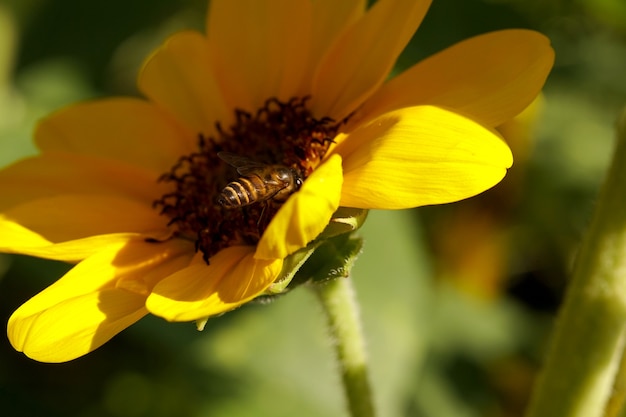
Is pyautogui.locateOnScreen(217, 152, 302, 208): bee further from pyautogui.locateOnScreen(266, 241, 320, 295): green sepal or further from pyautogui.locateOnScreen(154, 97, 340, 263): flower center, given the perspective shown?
pyautogui.locateOnScreen(266, 241, 320, 295): green sepal

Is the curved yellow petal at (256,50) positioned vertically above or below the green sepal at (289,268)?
above

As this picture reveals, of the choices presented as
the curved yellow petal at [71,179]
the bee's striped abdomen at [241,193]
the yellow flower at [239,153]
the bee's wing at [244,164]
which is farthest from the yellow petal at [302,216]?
the curved yellow petal at [71,179]

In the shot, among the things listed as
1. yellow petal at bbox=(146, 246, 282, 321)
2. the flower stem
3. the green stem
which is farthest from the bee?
the green stem

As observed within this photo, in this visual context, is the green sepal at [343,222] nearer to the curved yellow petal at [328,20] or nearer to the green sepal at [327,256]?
the green sepal at [327,256]

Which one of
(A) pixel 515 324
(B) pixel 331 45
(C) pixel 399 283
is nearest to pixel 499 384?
(A) pixel 515 324

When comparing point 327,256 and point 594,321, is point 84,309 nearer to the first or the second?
→ point 327,256

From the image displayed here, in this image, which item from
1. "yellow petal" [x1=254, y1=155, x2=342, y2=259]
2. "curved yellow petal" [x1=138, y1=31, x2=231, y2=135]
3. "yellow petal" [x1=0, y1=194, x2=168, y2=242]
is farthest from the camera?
"curved yellow petal" [x1=138, y1=31, x2=231, y2=135]

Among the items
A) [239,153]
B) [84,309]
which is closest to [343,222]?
[84,309]
